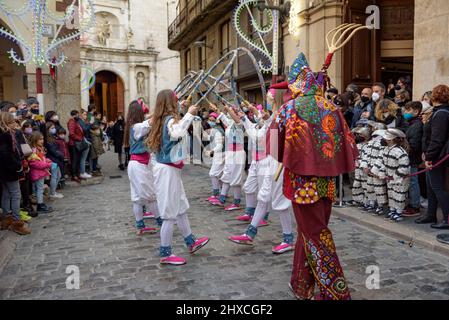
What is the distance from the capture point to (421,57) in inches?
314

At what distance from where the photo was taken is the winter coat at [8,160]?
5.98 metres

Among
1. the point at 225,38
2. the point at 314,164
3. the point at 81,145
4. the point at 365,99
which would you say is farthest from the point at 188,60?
the point at 314,164

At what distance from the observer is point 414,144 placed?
6414mm

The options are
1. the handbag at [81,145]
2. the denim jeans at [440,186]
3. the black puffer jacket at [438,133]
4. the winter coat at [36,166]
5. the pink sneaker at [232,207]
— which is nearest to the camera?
the black puffer jacket at [438,133]

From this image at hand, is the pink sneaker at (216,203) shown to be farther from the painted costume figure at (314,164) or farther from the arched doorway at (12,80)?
the arched doorway at (12,80)

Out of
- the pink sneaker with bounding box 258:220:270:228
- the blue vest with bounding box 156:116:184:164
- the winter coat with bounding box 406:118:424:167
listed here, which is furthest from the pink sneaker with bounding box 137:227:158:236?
the winter coat with bounding box 406:118:424:167

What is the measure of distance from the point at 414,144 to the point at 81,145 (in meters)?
8.02

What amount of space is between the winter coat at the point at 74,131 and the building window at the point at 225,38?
9.39m

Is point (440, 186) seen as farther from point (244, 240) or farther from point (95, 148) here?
point (95, 148)

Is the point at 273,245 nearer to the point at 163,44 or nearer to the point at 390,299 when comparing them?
the point at 390,299

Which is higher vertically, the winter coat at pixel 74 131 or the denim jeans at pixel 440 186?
the winter coat at pixel 74 131

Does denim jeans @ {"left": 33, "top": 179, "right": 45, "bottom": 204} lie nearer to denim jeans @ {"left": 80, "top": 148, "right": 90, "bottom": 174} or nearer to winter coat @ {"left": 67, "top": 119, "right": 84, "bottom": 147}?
winter coat @ {"left": 67, "top": 119, "right": 84, "bottom": 147}

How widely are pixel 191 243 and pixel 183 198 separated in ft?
1.95

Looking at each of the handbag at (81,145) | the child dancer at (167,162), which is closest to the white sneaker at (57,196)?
the handbag at (81,145)
